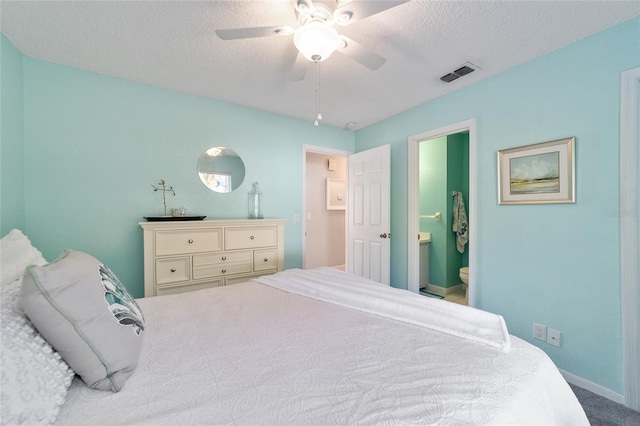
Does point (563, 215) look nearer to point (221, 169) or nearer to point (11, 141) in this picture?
point (221, 169)

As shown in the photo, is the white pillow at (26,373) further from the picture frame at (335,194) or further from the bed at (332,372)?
the picture frame at (335,194)

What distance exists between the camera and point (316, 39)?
137 cm

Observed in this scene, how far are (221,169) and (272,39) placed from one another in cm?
149

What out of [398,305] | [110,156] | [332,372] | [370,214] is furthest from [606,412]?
[110,156]

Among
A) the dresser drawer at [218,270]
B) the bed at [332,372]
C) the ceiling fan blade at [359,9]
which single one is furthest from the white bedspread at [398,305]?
the ceiling fan blade at [359,9]

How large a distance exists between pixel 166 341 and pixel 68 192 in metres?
2.01

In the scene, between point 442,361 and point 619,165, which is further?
point 619,165

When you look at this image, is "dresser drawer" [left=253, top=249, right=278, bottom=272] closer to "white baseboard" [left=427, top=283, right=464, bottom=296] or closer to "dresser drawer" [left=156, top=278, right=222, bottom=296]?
"dresser drawer" [left=156, top=278, right=222, bottom=296]

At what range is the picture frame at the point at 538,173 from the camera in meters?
1.87

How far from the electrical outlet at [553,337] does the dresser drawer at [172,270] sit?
9.79 feet

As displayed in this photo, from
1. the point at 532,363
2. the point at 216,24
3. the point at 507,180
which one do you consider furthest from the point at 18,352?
the point at 507,180

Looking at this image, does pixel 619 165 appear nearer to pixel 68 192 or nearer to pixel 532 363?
pixel 532 363

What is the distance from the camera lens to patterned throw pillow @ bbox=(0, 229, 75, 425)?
57 cm

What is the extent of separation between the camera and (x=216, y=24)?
5.52 feet
